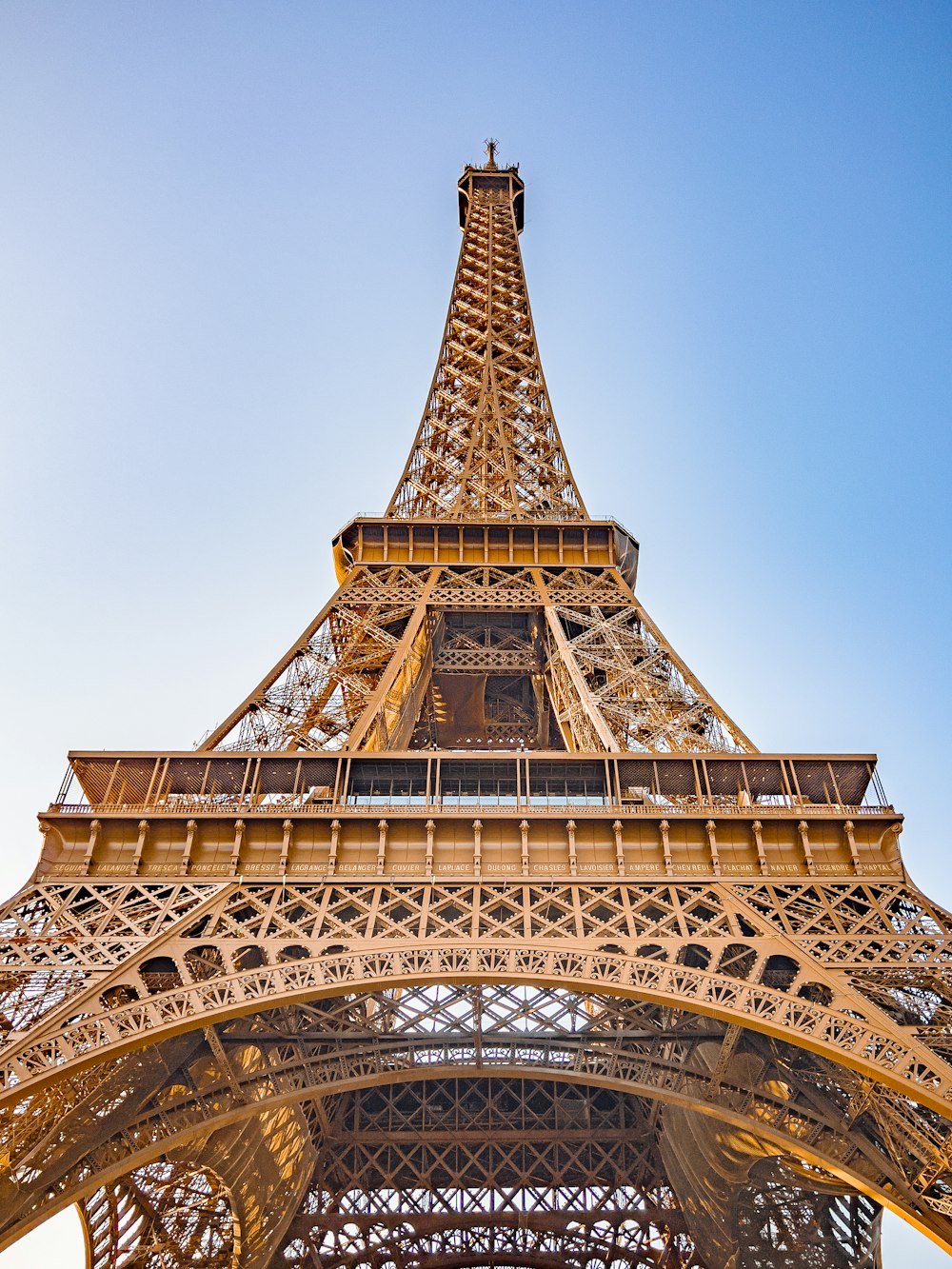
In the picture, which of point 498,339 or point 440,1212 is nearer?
point 440,1212

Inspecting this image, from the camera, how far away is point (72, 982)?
15422mm

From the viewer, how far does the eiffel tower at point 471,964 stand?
15328mm

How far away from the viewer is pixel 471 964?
50.3 ft

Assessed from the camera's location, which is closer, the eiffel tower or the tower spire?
the eiffel tower

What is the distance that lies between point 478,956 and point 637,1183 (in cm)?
1849

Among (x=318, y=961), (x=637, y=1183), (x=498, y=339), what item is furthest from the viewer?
(x=498, y=339)

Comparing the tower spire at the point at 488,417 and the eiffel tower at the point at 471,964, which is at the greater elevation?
the tower spire at the point at 488,417

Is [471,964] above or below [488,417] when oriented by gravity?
below

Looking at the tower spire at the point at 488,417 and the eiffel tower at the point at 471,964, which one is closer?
the eiffel tower at the point at 471,964

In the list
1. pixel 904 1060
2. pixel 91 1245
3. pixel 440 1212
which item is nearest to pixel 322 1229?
pixel 440 1212

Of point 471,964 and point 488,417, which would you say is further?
point 488,417

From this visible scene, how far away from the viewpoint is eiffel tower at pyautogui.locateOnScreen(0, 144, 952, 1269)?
15.3 metres

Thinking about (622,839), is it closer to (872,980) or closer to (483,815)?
(483,815)

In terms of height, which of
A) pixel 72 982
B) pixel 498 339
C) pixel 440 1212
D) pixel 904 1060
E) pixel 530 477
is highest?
pixel 498 339
